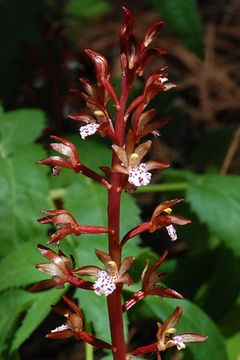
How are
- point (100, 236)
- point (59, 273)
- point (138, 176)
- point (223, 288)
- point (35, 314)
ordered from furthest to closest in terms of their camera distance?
point (223, 288) → point (100, 236) → point (35, 314) → point (59, 273) → point (138, 176)

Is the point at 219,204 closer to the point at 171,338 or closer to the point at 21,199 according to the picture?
the point at 21,199

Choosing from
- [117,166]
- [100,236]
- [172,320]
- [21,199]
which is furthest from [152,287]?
[21,199]

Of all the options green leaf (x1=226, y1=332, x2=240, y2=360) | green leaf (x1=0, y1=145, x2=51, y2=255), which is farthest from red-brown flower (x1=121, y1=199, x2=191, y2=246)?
green leaf (x1=226, y1=332, x2=240, y2=360)

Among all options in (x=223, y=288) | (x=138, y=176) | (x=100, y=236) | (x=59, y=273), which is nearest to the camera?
(x=138, y=176)

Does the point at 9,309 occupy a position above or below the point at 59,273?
below

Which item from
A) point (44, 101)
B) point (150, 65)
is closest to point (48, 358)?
point (44, 101)

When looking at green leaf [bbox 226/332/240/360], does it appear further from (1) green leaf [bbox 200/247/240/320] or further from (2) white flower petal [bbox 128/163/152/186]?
(2) white flower petal [bbox 128/163/152/186]
